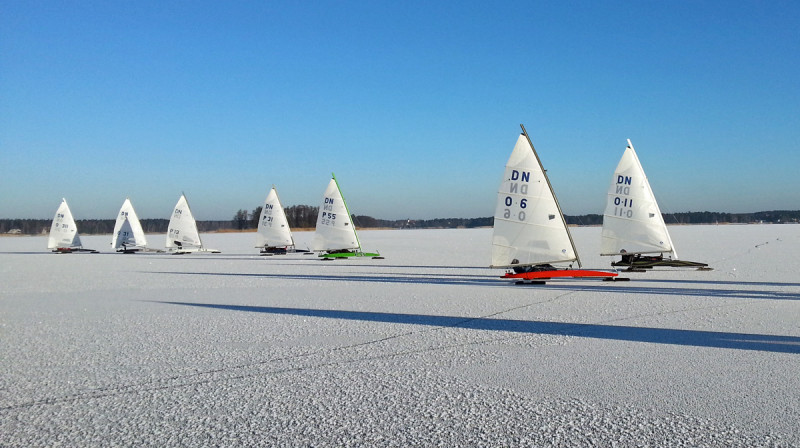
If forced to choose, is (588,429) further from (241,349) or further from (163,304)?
(163,304)

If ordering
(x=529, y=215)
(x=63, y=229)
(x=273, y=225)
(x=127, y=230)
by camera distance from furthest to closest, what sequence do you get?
(x=63, y=229), (x=127, y=230), (x=273, y=225), (x=529, y=215)

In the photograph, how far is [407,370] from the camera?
6926 millimetres

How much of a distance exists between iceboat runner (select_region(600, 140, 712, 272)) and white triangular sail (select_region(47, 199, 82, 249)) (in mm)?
36722

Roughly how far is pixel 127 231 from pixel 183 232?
5.31 meters

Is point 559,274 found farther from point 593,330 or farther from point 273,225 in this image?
point 273,225

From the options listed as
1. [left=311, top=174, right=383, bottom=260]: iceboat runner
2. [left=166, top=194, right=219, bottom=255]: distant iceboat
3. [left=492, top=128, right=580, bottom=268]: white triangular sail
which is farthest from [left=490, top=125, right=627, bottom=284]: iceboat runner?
[left=166, top=194, right=219, bottom=255]: distant iceboat

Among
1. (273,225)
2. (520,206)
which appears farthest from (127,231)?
(520,206)

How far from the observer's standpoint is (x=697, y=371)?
6.55m

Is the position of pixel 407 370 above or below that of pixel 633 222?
below

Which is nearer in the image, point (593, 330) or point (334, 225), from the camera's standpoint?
point (593, 330)

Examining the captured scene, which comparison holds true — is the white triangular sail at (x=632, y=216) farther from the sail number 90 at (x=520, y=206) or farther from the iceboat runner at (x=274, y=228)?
the iceboat runner at (x=274, y=228)

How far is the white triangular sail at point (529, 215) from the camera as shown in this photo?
16141 millimetres

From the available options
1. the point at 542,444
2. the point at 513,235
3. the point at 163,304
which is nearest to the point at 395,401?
the point at 542,444

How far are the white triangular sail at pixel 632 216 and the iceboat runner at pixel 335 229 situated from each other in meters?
12.4
